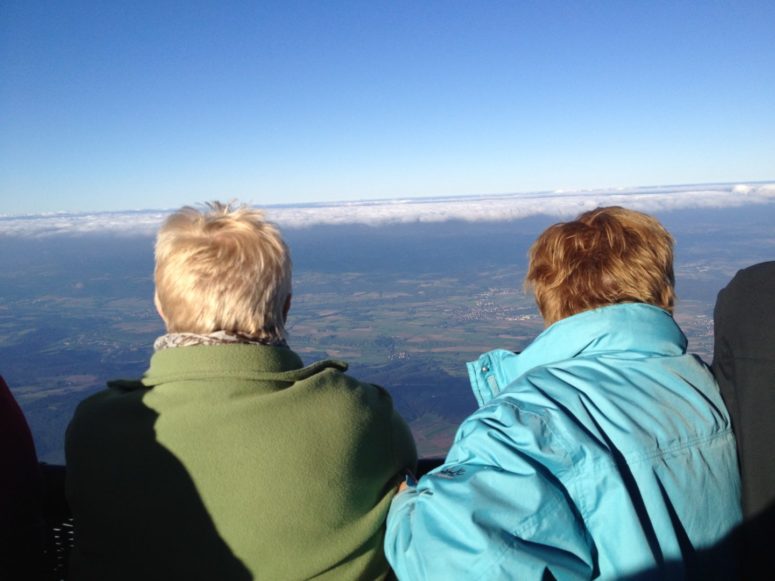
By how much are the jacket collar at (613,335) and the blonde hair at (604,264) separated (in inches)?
3.9

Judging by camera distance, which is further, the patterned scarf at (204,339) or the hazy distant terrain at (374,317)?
the hazy distant terrain at (374,317)

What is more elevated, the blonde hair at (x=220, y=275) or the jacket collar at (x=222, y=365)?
the blonde hair at (x=220, y=275)

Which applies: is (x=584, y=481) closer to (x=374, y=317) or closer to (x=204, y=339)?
(x=204, y=339)

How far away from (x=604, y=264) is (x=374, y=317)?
68163mm

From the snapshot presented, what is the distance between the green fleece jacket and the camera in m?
1.39

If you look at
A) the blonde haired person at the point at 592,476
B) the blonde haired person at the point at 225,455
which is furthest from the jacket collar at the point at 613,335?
the blonde haired person at the point at 225,455

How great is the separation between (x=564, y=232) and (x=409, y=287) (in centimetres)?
9471

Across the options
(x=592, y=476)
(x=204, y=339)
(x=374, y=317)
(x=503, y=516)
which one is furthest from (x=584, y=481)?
(x=374, y=317)

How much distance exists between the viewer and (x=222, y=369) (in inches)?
57.0

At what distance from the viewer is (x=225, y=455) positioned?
139cm

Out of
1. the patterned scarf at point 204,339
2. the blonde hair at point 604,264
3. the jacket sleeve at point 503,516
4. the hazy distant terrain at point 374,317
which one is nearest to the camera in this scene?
the jacket sleeve at point 503,516

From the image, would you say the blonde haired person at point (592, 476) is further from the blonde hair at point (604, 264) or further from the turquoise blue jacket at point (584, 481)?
the blonde hair at point (604, 264)

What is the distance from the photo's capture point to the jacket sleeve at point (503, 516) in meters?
1.22

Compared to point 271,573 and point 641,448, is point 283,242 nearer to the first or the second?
point 271,573
